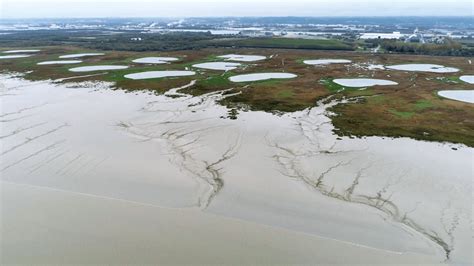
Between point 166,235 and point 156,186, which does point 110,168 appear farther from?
point 166,235

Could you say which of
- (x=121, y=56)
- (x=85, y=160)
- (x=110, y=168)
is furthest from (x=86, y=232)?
(x=121, y=56)

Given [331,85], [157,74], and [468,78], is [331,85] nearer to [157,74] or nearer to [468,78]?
[468,78]

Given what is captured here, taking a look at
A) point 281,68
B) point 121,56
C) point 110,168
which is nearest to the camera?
point 110,168

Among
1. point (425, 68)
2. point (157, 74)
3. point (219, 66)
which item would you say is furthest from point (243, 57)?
point (425, 68)

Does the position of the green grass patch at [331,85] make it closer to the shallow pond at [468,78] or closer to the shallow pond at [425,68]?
the shallow pond at [468,78]

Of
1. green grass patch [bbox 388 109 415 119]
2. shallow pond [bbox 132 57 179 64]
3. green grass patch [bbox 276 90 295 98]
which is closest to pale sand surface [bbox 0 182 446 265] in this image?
green grass patch [bbox 388 109 415 119]

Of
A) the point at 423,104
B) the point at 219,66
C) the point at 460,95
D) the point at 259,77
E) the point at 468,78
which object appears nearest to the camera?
the point at 423,104

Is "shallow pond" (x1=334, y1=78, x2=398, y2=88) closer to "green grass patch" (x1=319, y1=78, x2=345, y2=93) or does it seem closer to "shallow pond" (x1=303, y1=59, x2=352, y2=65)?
"green grass patch" (x1=319, y1=78, x2=345, y2=93)
